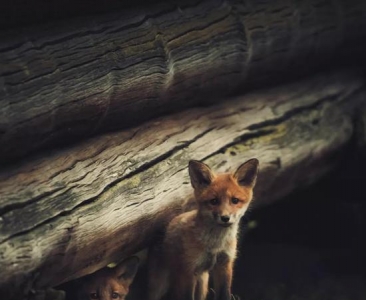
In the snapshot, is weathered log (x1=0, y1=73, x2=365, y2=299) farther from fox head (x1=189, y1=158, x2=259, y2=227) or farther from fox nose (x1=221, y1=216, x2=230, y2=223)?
fox nose (x1=221, y1=216, x2=230, y2=223)

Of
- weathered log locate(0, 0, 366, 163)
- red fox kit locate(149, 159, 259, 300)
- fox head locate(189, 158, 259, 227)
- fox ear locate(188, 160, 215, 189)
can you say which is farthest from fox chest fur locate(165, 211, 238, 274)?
weathered log locate(0, 0, 366, 163)

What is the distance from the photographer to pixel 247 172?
5.27 metres

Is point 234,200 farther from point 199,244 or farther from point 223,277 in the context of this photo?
point 223,277

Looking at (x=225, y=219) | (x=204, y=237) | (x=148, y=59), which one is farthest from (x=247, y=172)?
(x=148, y=59)

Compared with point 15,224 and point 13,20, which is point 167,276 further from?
point 13,20

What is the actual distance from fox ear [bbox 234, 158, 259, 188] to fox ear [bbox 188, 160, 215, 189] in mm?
158

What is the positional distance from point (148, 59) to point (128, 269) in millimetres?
1231

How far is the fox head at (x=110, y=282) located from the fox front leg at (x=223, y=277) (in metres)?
0.48

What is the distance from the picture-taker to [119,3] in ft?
17.2

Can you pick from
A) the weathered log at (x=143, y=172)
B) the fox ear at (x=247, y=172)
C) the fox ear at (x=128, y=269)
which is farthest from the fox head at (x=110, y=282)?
the fox ear at (x=247, y=172)

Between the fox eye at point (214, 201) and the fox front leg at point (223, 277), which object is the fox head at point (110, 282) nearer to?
the fox front leg at point (223, 277)

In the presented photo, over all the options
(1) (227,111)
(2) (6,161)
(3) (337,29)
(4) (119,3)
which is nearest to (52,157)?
(2) (6,161)

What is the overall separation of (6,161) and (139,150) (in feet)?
3.14

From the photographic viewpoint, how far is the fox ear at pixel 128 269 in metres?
5.35
